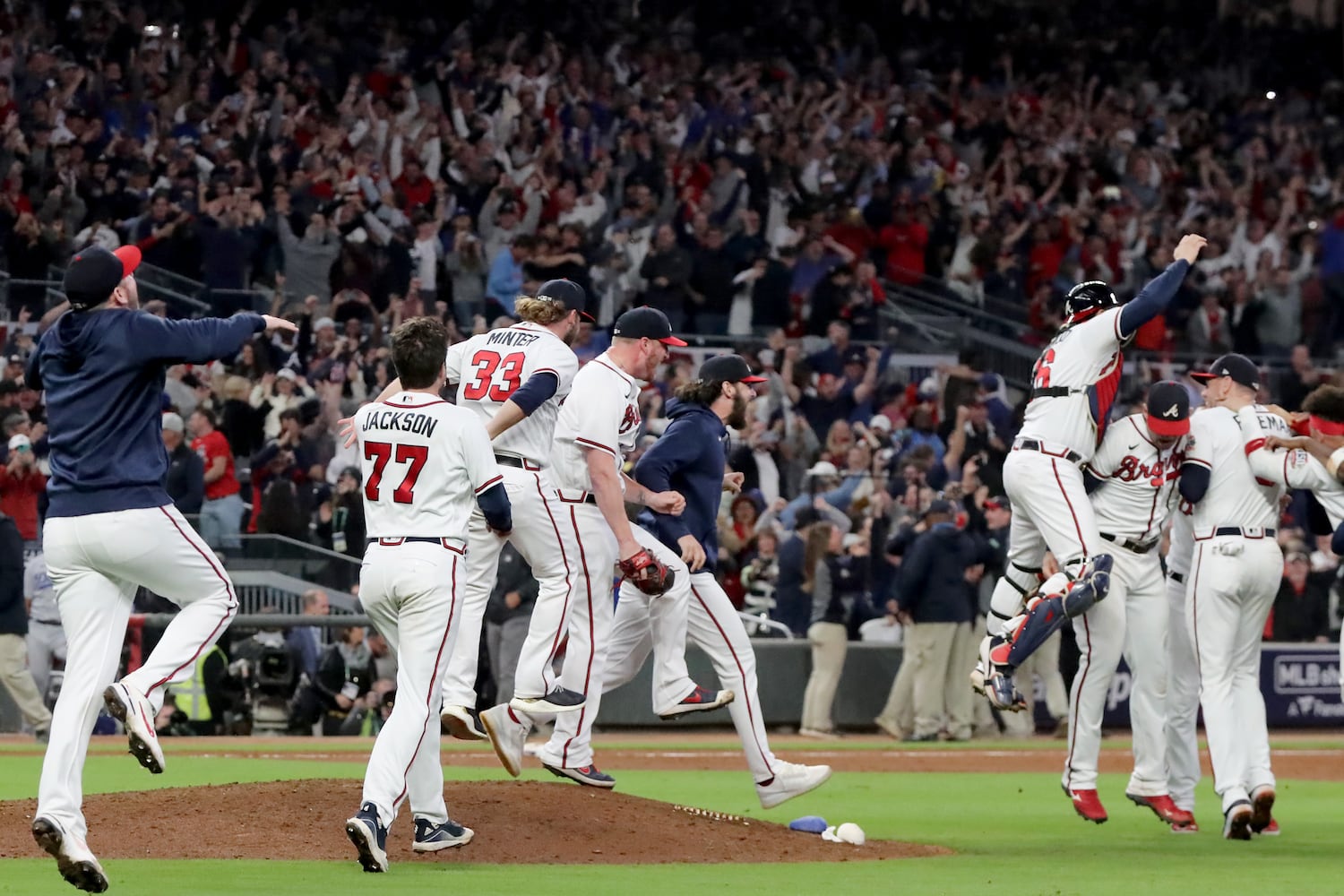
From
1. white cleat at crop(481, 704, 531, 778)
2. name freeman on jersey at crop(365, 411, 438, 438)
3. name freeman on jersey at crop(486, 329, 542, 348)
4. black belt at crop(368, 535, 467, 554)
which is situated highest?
name freeman on jersey at crop(486, 329, 542, 348)

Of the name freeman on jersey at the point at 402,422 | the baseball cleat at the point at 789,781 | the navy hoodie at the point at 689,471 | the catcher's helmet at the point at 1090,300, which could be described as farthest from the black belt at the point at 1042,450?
the name freeman on jersey at the point at 402,422

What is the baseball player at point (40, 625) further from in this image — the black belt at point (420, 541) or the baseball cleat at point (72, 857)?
the baseball cleat at point (72, 857)

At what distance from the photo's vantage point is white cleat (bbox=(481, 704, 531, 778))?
912 cm

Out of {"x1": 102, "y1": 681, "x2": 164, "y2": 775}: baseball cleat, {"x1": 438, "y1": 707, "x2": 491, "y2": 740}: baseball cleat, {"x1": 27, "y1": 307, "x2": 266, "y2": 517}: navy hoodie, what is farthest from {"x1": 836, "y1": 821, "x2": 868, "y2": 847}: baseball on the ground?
{"x1": 27, "y1": 307, "x2": 266, "y2": 517}: navy hoodie

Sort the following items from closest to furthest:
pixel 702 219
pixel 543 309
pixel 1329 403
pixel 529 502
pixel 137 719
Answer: pixel 137 719 < pixel 529 502 < pixel 543 309 < pixel 1329 403 < pixel 702 219

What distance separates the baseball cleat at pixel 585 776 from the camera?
9.83 m

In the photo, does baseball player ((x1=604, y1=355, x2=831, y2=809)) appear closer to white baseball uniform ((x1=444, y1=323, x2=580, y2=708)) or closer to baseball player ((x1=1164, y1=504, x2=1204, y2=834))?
white baseball uniform ((x1=444, y1=323, x2=580, y2=708))

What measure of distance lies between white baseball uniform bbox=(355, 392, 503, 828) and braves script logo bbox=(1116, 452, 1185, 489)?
4.46m

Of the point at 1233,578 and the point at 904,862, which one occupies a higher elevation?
the point at 1233,578

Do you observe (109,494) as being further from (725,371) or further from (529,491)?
(725,371)

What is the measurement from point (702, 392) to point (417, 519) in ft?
8.61

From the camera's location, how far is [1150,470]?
10836 mm

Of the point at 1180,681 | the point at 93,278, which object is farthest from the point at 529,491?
the point at 1180,681

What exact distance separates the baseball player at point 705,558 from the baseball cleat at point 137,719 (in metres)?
3.24
